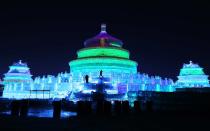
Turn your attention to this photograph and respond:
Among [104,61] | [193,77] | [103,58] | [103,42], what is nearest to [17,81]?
[103,42]

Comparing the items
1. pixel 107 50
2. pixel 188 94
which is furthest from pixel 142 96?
pixel 107 50

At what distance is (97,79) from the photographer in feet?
110

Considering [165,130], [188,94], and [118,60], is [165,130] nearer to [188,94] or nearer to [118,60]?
[188,94]

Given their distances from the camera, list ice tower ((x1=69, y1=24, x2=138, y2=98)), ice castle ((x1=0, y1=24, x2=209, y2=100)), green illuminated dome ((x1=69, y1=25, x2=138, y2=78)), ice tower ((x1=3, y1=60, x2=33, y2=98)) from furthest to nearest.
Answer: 1. green illuminated dome ((x1=69, y1=25, x2=138, y2=78))
2. ice tower ((x1=3, y1=60, x2=33, y2=98))
3. ice tower ((x1=69, y1=24, x2=138, y2=98))
4. ice castle ((x1=0, y1=24, x2=209, y2=100))

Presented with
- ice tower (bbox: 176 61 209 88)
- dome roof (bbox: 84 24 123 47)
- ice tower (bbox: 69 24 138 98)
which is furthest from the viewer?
ice tower (bbox: 176 61 209 88)

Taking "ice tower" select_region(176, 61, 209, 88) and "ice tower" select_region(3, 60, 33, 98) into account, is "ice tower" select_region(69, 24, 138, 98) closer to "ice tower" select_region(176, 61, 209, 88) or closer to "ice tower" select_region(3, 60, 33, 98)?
"ice tower" select_region(3, 60, 33, 98)

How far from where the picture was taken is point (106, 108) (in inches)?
608

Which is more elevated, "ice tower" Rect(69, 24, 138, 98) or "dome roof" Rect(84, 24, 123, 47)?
"dome roof" Rect(84, 24, 123, 47)

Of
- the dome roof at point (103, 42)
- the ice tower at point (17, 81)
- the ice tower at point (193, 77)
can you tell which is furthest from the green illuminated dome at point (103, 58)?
the ice tower at point (193, 77)

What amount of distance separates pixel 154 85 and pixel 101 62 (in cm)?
908

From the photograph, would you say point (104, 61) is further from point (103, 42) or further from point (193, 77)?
point (193, 77)

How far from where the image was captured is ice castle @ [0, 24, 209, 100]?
33.6 m

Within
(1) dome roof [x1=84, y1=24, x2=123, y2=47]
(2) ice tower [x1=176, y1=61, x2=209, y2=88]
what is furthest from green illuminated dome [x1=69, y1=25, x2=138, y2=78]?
(2) ice tower [x1=176, y1=61, x2=209, y2=88]

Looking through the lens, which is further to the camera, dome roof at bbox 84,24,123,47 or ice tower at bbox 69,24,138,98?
dome roof at bbox 84,24,123,47
